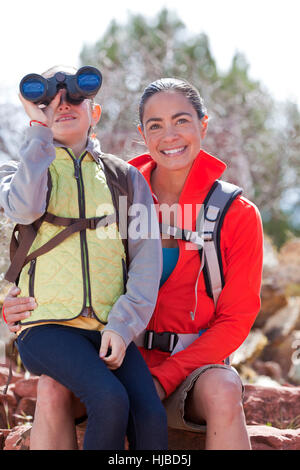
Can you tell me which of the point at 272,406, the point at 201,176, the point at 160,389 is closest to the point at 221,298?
the point at 160,389

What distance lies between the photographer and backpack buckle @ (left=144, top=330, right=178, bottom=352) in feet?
8.63

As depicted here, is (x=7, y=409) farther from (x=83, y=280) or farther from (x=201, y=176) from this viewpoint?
(x=201, y=176)

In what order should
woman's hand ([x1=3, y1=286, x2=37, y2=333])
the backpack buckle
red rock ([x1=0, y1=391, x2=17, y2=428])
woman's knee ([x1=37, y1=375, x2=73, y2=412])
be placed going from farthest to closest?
red rock ([x1=0, y1=391, x2=17, y2=428]) < the backpack buckle < woman's hand ([x1=3, y1=286, x2=37, y2=333]) < woman's knee ([x1=37, y1=375, x2=73, y2=412])

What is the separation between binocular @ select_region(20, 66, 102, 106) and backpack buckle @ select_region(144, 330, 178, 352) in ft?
3.76

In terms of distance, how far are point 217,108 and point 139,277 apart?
8920 mm

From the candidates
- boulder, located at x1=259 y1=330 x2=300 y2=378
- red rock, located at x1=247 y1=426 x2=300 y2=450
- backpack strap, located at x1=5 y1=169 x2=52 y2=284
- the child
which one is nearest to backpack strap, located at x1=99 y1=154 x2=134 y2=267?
the child

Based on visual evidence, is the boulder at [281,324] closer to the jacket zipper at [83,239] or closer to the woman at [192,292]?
the woman at [192,292]

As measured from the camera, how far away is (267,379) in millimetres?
5656

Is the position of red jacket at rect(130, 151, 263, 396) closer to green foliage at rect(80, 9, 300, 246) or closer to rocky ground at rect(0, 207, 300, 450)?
rocky ground at rect(0, 207, 300, 450)

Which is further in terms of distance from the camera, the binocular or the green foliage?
the green foliage

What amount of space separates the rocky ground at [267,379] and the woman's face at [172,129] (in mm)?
1406

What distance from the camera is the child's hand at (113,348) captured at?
2.11 m

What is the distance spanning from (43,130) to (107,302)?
737 millimetres

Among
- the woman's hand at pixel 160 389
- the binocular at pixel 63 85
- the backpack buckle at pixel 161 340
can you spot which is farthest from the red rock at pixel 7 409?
the binocular at pixel 63 85
